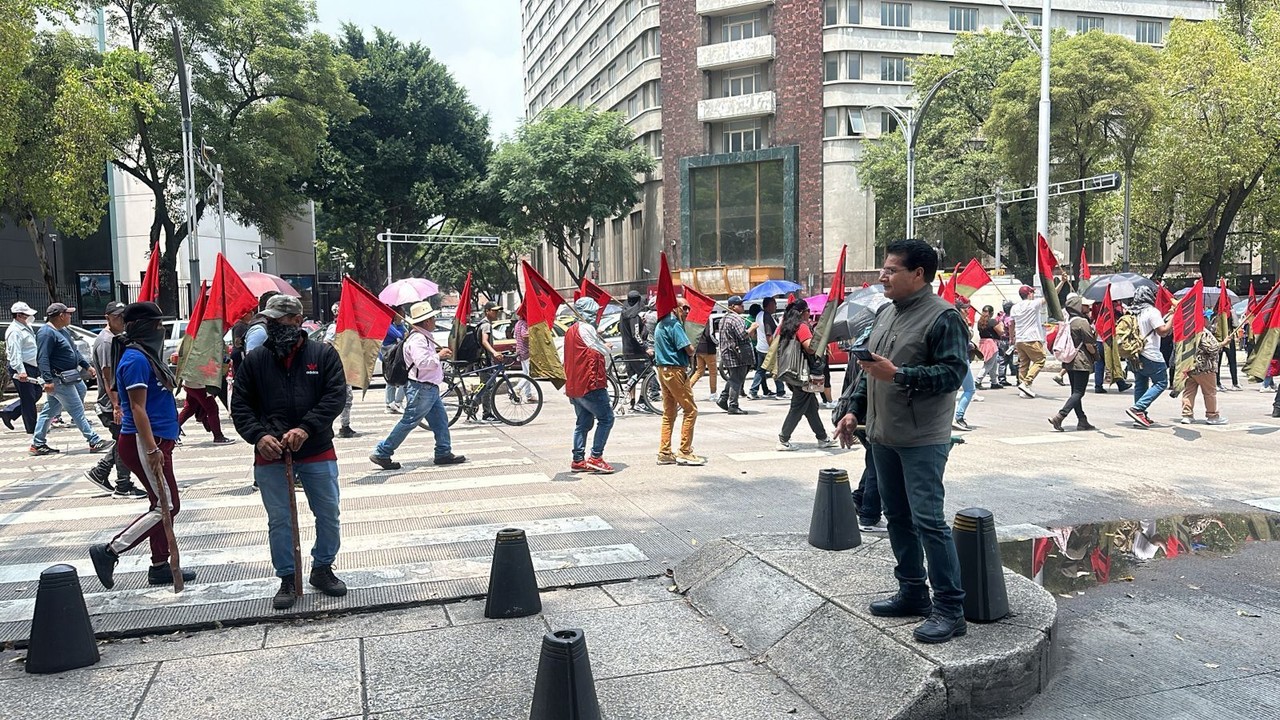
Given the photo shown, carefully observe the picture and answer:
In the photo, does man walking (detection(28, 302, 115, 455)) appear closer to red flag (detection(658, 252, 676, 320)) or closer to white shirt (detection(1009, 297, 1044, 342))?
red flag (detection(658, 252, 676, 320))

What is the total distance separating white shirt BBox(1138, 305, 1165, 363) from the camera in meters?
11.4

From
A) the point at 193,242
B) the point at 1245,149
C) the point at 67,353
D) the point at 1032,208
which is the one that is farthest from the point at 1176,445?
the point at 1032,208

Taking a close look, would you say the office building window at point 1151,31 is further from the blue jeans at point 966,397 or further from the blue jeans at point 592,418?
the blue jeans at point 592,418

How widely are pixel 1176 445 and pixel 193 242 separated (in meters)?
25.2

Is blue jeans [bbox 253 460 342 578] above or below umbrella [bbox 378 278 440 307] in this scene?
below

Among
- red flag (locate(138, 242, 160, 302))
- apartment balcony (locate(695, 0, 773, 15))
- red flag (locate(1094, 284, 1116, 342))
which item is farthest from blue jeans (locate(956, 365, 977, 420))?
apartment balcony (locate(695, 0, 773, 15))

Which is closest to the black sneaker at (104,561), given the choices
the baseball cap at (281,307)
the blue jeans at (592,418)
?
the baseball cap at (281,307)

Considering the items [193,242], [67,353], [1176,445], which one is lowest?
[1176,445]

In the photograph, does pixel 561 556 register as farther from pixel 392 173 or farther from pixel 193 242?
pixel 392 173

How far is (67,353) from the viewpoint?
11164mm

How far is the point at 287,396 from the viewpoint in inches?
201

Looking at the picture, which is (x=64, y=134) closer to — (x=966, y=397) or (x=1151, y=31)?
(x=966, y=397)

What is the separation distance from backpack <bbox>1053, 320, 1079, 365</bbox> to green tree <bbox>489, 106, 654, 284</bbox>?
34.9 metres

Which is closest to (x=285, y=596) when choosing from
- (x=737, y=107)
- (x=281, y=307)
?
(x=281, y=307)
